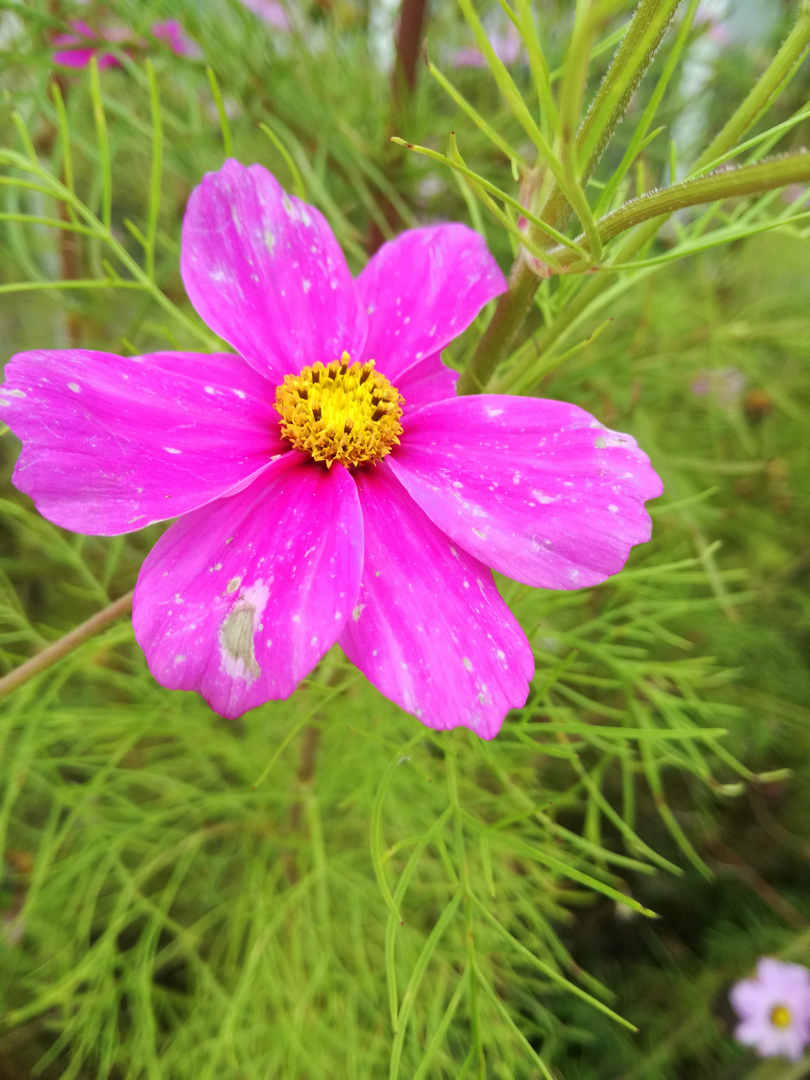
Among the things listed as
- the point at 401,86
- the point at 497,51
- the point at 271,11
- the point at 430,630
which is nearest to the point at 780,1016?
the point at 430,630

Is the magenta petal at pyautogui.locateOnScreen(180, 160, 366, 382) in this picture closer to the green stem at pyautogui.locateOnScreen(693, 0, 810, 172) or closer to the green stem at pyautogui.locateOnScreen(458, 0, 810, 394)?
the green stem at pyautogui.locateOnScreen(458, 0, 810, 394)

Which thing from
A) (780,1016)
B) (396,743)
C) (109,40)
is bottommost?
(780,1016)

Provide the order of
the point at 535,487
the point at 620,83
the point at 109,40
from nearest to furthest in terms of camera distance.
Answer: the point at 620,83, the point at 535,487, the point at 109,40

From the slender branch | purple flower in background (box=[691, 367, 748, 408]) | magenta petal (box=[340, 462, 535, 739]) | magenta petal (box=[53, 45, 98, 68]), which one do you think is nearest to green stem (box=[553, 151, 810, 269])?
magenta petal (box=[340, 462, 535, 739])

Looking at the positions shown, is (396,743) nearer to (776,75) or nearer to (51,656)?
(51,656)

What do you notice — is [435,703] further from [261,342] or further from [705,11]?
[705,11]

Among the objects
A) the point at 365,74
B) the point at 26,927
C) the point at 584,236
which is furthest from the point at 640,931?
the point at 365,74

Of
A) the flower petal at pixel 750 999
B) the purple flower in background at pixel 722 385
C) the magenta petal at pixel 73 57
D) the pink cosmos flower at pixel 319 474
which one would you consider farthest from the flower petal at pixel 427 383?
the flower petal at pixel 750 999
